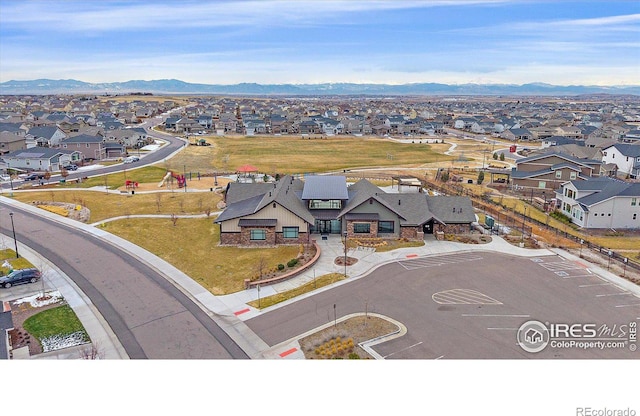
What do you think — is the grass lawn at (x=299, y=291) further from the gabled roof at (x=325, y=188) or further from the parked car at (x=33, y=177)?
the parked car at (x=33, y=177)

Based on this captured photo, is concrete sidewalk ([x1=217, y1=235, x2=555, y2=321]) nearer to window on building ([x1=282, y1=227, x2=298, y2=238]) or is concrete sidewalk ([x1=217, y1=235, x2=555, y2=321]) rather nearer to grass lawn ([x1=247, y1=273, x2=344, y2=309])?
grass lawn ([x1=247, y1=273, x2=344, y2=309])

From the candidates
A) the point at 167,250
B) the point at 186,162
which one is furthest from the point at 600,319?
the point at 186,162

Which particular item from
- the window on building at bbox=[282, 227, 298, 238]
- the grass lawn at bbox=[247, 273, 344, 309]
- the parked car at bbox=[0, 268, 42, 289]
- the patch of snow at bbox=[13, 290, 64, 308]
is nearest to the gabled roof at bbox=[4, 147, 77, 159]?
the parked car at bbox=[0, 268, 42, 289]

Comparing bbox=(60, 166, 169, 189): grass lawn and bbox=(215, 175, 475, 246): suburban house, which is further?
bbox=(60, 166, 169, 189): grass lawn

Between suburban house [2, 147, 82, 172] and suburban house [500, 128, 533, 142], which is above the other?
suburban house [500, 128, 533, 142]

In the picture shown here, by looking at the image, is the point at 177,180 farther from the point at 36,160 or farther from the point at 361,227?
the point at 361,227

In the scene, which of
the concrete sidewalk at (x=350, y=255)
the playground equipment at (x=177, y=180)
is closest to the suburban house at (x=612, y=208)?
the concrete sidewalk at (x=350, y=255)

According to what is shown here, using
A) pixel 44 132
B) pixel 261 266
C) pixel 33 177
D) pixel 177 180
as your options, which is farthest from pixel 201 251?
pixel 44 132
